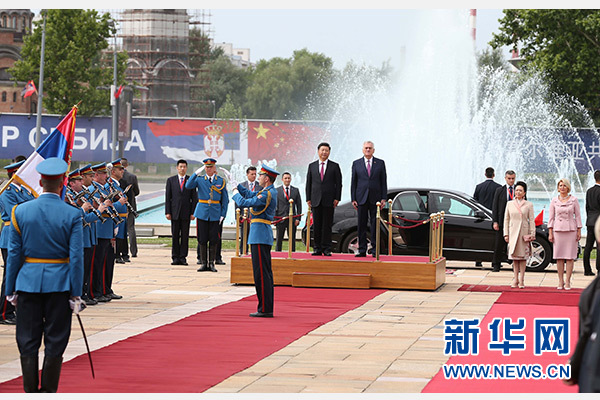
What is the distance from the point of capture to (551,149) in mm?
33906

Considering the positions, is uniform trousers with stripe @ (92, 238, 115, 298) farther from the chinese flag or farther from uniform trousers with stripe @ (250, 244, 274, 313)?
the chinese flag

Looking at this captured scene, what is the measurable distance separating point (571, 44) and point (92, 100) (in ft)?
105

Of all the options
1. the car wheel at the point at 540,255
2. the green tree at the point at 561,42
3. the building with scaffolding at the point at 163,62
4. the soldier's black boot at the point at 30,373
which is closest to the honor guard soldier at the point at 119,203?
the soldier's black boot at the point at 30,373

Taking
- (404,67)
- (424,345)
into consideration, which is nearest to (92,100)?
(404,67)

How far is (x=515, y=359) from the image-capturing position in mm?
9383

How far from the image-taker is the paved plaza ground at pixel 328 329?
332 inches

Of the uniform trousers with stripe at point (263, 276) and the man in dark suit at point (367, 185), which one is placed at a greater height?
the man in dark suit at point (367, 185)

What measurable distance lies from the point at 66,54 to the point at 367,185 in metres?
48.1

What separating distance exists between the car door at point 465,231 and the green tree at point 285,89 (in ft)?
299

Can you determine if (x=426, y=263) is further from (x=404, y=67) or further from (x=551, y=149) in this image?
(x=404, y=67)

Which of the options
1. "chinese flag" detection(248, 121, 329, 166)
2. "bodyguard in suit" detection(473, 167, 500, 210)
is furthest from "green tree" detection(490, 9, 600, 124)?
"bodyguard in suit" detection(473, 167, 500, 210)

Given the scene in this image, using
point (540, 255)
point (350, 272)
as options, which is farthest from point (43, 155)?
point (540, 255)

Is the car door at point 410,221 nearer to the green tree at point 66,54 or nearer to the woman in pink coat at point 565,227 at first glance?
the woman in pink coat at point 565,227

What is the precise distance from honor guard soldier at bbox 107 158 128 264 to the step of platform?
282 cm
